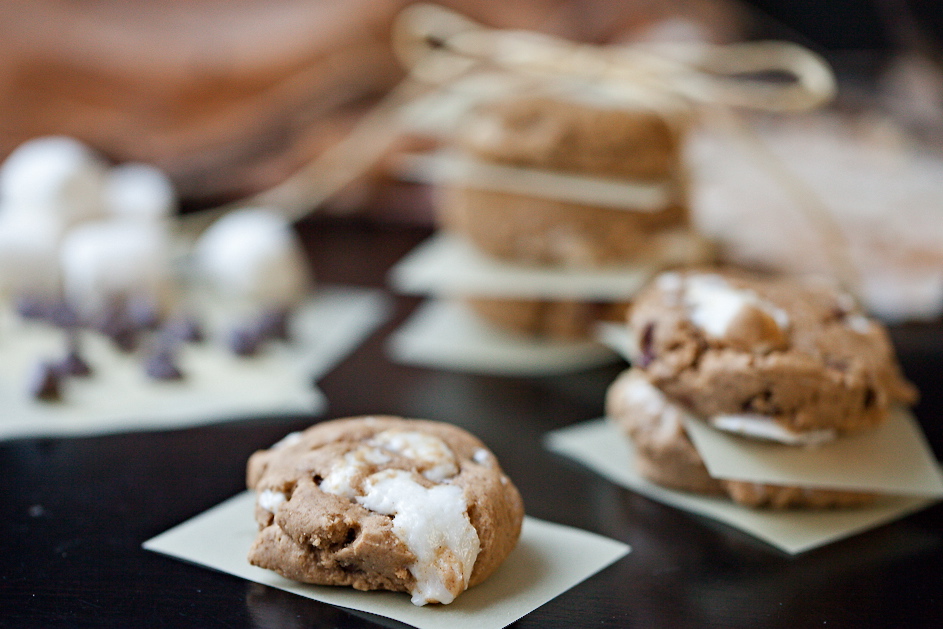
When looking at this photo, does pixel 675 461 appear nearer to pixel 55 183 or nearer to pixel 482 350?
pixel 482 350

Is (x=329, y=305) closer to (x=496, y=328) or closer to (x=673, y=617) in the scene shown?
(x=496, y=328)

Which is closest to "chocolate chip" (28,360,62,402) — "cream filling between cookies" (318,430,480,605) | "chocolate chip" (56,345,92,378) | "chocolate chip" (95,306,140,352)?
"chocolate chip" (56,345,92,378)

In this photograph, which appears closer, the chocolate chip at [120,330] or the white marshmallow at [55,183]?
the chocolate chip at [120,330]

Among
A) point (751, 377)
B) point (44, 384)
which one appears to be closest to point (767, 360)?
point (751, 377)

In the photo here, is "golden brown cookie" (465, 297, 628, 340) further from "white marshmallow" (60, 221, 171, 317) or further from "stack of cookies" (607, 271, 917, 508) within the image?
"white marshmallow" (60, 221, 171, 317)

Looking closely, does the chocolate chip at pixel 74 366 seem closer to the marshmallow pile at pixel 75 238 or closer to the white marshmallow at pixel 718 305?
the marshmallow pile at pixel 75 238

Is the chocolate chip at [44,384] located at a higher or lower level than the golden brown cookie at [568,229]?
lower

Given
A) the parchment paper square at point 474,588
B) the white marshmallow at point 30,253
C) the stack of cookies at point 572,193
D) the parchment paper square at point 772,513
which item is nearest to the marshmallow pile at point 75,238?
the white marshmallow at point 30,253
